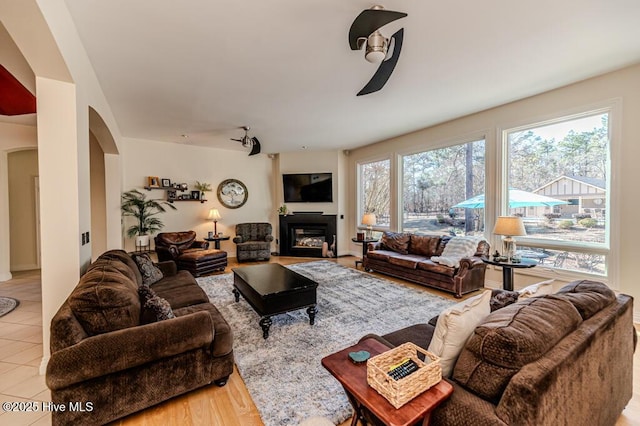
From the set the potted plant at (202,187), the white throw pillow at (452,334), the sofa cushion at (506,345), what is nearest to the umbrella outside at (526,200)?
the sofa cushion at (506,345)

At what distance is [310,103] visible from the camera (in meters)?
3.89

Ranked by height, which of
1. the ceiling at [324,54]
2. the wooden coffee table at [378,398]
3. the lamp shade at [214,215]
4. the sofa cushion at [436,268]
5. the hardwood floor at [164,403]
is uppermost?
the ceiling at [324,54]

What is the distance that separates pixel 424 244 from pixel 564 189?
2135 millimetres

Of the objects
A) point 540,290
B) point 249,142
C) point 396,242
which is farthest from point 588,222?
point 249,142

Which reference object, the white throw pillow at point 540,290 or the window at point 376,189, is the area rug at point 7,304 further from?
the window at point 376,189

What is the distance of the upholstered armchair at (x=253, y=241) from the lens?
6.41 meters

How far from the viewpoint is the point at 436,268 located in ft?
13.7

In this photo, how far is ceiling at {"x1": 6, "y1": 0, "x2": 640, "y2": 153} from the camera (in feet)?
6.72

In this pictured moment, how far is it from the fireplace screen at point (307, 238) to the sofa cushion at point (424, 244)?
8.85ft

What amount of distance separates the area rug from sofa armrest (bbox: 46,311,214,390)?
3.10m

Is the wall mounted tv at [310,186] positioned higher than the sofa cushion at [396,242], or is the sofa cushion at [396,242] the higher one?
the wall mounted tv at [310,186]

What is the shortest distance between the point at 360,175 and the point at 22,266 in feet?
25.8

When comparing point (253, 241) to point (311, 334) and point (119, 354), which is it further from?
point (119, 354)

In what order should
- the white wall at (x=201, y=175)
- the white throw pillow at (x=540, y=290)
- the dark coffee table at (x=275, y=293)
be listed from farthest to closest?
the white wall at (x=201, y=175) < the dark coffee table at (x=275, y=293) < the white throw pillow at (x=540, y=290)
